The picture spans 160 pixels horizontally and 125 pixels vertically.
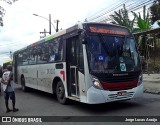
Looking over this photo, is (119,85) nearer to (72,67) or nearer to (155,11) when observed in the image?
(72,67)

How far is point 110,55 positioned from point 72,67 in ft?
5.35

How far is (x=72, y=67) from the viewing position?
33.3ft

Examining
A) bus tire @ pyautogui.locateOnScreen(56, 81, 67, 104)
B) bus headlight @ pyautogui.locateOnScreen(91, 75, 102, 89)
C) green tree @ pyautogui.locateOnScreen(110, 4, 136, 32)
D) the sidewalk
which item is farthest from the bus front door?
green tree @ pyautogui.locateOnScreen(110, 4, 136, 32)

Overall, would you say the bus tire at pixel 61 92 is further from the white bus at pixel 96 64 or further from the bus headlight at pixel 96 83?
the bus headlight at pixel 96 83

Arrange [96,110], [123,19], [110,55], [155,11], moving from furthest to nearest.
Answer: [155,11], [123,19], [96,110], [110,55]

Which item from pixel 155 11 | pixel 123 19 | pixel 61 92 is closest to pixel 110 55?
pixel 61 92

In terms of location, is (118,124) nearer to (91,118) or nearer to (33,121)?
(91,118)

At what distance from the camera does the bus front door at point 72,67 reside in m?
9.84

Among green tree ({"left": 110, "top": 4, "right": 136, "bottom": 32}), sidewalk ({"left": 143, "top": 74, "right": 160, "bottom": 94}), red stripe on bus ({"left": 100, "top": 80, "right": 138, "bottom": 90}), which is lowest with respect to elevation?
sidewalk ({"left": 143, "top": 74, "right": 160, "bottom": 94})

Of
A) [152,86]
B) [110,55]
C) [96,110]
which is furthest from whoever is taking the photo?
[152,86]

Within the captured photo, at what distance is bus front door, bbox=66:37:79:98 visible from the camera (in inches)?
387

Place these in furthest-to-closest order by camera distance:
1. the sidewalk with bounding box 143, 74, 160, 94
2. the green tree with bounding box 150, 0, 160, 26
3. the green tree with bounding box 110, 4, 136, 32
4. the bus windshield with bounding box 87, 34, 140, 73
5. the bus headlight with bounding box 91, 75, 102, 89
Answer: the green tree with bounding box 150, 0, 160, 26 → the green tree with bounding box 110, 4, 136, 32 → the sidewalk with bounding box 143, 74, 160, 94 → the bus windshield with bounding box 87, 34, 140, 73 → the bus headlight with bounding box 91, 75, 102, 89

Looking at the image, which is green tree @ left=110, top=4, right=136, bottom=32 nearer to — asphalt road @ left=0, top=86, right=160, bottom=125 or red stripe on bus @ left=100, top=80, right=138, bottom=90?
asphalt road @ left=0, top=86, right=160, bottom=125

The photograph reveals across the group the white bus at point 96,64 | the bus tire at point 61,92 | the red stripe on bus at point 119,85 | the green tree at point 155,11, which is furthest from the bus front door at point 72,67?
the green tree at point 155,11
